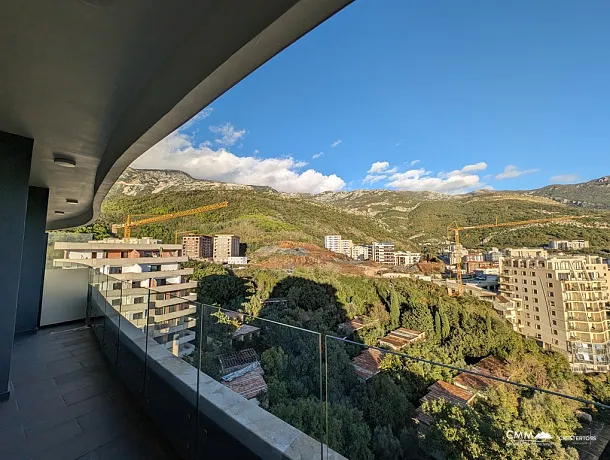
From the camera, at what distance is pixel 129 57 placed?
138cm

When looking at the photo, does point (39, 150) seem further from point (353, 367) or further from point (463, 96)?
point (463, 96)

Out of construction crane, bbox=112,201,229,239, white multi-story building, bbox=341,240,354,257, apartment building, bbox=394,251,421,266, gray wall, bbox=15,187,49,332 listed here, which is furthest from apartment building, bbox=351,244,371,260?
gray wall, bbox=15,187,49,332

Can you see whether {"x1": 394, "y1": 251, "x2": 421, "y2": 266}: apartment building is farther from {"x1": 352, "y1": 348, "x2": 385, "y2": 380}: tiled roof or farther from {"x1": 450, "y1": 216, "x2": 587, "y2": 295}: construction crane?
{"x1": 352, "y1": 348, "x2": 385, "y2": 380}: tiled roof

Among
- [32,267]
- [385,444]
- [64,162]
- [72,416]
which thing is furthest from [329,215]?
[385,444]

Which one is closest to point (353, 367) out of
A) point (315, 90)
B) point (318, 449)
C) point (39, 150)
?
point (318, 449)

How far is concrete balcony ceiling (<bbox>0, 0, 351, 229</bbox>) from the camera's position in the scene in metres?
1.07

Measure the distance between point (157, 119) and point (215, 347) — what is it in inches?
62.8

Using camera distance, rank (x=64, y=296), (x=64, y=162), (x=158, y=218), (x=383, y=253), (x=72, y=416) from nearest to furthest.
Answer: (x=72, y=416) → (x=64, y=162) → (x=64, y=296) → (x=158, y=218) → (x=383, y=253)

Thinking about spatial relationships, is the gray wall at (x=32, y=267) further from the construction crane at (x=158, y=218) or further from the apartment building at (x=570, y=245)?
the apartment building at (x=570, y=245)

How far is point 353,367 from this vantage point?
1.13 metres

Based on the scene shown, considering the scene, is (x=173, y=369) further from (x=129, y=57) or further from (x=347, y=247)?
(x=347, y=247)

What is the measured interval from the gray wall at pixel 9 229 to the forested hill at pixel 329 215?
32.8 metres

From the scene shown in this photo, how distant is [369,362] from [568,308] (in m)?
30.5

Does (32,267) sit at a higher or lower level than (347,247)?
lower
